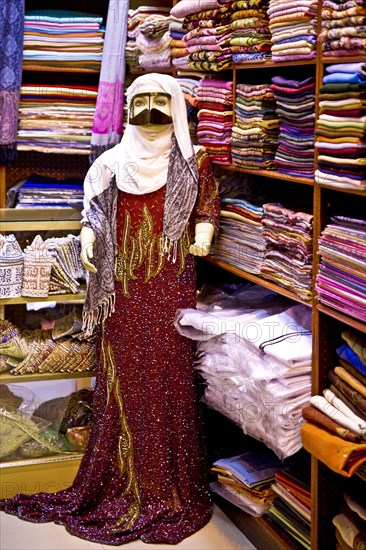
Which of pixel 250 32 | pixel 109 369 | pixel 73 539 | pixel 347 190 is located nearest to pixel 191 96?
pixel 250 32

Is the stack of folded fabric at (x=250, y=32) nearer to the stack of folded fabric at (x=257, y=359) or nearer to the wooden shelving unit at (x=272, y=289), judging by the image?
the wooden shelving unit at (x=272, y=289)

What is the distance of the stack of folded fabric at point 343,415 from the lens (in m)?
2.67

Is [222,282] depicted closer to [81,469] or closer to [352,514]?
[81,469]

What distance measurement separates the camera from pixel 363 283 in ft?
8.80

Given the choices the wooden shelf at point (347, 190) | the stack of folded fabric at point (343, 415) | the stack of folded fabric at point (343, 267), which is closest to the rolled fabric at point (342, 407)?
the stack of folded fabric at point (343, 415)

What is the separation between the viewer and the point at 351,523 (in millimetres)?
2910

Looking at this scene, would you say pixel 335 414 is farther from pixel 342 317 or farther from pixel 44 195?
pixel 44 195

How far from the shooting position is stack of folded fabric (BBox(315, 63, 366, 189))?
8.58ft

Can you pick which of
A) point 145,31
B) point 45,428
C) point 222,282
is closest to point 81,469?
point 45,428

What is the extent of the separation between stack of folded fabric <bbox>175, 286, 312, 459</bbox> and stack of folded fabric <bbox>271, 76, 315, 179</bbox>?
0.53 m

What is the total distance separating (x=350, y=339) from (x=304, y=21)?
983 millimetres

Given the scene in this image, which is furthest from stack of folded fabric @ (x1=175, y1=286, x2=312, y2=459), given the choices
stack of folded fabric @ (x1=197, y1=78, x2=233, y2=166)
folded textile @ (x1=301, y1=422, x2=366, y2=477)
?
stack of folded fabric @ (x1=197, y1=78, x2=233, y2=166)

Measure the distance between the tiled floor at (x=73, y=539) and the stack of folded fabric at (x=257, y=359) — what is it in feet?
1.61

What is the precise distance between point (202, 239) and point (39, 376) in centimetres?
99
